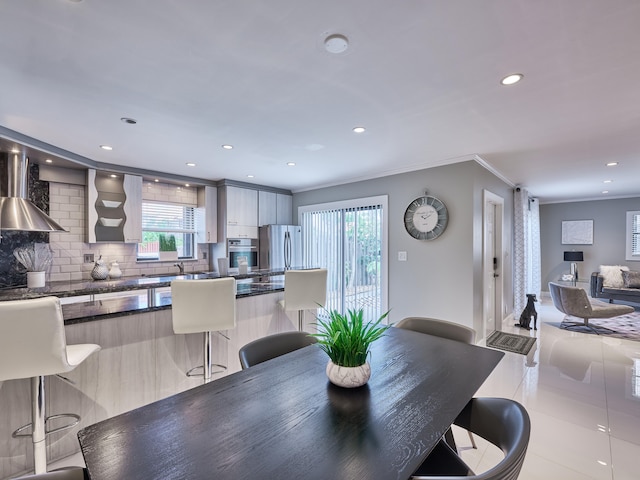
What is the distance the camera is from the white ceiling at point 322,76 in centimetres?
142

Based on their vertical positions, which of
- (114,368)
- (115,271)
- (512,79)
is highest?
(512,79)

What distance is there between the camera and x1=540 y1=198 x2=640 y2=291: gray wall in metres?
6.98

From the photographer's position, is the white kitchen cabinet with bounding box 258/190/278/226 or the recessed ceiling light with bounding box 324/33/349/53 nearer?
the recessed ceiling light with bounding box 324/33/349/53

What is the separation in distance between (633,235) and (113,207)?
1047cm

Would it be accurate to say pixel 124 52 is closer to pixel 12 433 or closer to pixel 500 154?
pixel 12 433

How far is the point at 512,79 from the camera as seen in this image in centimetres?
196

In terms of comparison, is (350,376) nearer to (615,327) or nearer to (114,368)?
(114,368)

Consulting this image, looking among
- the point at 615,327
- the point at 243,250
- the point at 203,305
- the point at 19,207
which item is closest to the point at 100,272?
the point at 19,207

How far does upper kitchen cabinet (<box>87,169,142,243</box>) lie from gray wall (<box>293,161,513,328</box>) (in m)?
3.60

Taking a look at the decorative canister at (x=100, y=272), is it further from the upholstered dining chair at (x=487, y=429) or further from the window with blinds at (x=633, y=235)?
the window with blinds at (x=633, y=235)

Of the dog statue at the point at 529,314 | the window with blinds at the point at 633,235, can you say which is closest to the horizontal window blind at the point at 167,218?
the dog statue at the point at 529,314

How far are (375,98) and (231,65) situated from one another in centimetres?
104

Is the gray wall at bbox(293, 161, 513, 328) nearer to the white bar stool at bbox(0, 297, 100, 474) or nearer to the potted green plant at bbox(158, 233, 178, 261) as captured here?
the potted green plant at bbox(158, 233, 178, 261)

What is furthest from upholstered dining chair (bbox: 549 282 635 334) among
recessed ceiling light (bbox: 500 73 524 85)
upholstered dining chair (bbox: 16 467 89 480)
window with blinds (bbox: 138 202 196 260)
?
window with blinds (bbox: 138 202 196 260)
